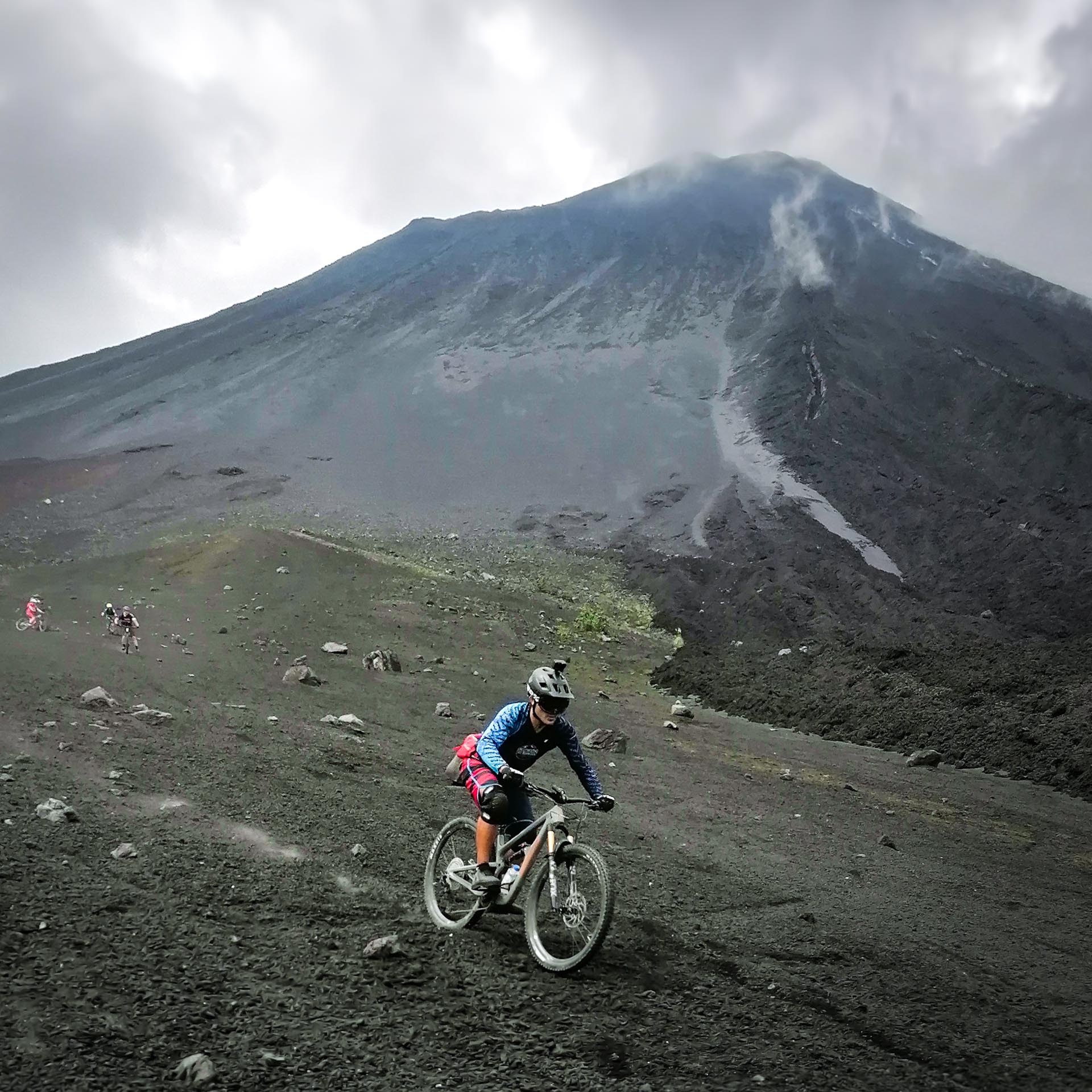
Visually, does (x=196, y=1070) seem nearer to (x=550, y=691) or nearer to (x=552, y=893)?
(x=552, y=893)

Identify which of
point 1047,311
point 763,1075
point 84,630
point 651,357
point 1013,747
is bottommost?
point 763,1075

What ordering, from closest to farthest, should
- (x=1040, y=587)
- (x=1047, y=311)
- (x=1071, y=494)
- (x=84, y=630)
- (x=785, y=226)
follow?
(x=84, y=630) → (x=1040, y=587) → (x=1071, y=494) → (x=1047, y=311) → (x=785, y=226)

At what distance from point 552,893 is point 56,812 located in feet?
11.8

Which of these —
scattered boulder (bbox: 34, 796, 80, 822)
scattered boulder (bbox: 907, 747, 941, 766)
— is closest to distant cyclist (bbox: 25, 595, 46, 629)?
scattered boulder (bbox: 34, 796, 80, 822)

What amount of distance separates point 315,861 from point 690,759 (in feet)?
24.4

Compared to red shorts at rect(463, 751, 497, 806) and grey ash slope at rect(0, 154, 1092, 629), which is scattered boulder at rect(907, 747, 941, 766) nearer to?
red shorts at rect(463, 751, 497, 806)

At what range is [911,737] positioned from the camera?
1392cm

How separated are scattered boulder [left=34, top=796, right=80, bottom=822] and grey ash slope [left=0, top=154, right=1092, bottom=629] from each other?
2541 cm

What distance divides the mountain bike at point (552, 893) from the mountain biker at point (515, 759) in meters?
0.08

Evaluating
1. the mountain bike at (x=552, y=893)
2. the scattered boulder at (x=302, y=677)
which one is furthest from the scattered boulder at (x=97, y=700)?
the mountain bike at (x=552, y=893)

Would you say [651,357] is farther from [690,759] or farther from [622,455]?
[690,759]

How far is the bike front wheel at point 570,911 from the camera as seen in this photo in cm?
407

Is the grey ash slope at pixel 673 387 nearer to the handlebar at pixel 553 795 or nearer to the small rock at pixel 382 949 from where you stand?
the handlebar at pixel 553 795

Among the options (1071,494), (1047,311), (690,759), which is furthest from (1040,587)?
(1047,311)
